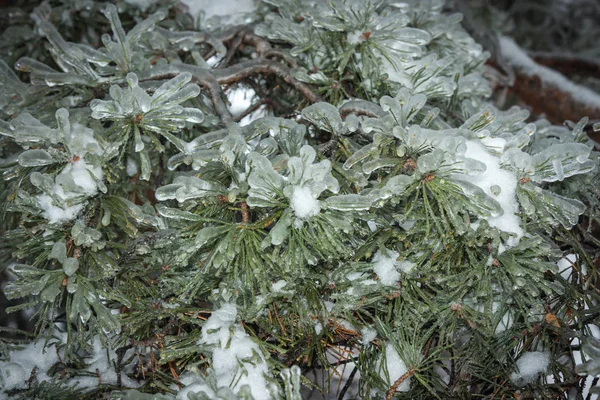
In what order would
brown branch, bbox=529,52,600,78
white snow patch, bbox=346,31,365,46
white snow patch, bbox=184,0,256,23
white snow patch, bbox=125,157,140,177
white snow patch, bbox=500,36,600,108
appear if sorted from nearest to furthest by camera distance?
white snow patch, bbox=346,31,365,46 < white snow patch, bbox=125,157,140,177 < white snow patch, bbox=184,0,256,23 < white snow patch, bbox=500,36,600,108 < brown branch, bbox=529,52,600,78

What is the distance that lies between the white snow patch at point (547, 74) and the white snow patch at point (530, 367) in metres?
1.43

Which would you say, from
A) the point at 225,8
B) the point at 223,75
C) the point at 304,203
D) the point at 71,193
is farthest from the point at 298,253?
the point at 225,8

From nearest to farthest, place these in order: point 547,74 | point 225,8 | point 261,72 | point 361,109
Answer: point 361,109 < point 261,72 < point 225,8 < point 547,74

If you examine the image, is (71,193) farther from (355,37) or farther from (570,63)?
(570,63)

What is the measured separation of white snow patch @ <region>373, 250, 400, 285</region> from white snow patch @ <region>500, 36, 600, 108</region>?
1.52m

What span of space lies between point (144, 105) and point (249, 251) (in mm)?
345

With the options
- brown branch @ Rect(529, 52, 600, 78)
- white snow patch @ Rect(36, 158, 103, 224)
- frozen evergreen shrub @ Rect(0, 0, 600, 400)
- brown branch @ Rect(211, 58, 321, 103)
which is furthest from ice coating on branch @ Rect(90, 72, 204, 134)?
brown branch @ Rect(529, 52, 600, 78)

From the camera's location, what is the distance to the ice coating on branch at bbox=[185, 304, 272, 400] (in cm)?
90

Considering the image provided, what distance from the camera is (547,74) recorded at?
7.36ft

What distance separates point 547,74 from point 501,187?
155 cm

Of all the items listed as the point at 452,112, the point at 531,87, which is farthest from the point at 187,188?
the point at 531,87

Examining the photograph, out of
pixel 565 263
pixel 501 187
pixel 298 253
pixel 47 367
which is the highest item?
pixel 501 187

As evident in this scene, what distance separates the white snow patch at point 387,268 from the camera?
0.99 metres

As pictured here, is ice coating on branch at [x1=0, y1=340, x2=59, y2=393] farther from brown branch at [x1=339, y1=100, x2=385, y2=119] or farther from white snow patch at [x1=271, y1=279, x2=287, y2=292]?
brown branch at [x1=339, y1=100, x2=385, y2=119]
